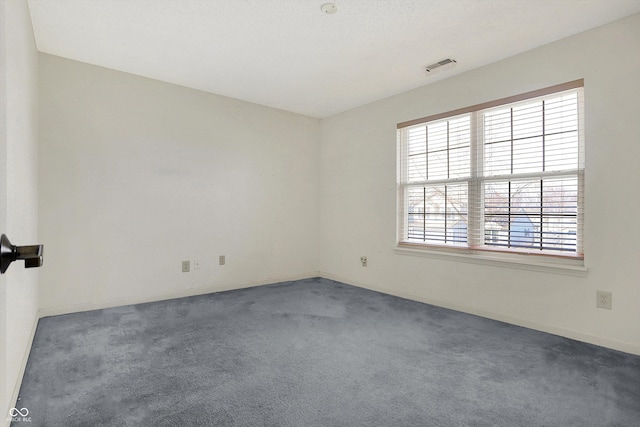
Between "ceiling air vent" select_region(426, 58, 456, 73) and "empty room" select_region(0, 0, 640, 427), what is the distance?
0.09ft

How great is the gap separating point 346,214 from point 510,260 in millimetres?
2208

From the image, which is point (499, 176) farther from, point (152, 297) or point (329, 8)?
point (152, 297)

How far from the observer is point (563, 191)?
2.88 meters

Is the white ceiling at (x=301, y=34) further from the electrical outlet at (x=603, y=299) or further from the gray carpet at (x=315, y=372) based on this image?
the gray carpet at (x=315, y=372)

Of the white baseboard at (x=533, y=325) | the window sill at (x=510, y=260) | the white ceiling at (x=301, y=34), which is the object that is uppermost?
the white ceiling at (x=301, y=34)

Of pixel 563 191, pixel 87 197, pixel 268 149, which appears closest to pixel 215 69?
pixel 268 149

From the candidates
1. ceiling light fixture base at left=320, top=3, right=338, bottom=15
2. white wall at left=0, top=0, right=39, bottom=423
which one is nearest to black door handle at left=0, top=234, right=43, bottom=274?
white wall at left=0, top=0, right=39, bottom=423

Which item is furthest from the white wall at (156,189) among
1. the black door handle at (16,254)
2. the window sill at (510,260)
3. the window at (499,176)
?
the black door handle at (16,254)

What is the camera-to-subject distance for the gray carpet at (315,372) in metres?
1.70

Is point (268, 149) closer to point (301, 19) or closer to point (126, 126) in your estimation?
point (126, 126)

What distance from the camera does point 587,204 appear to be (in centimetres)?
268

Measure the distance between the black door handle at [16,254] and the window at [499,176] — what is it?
11.1 feet

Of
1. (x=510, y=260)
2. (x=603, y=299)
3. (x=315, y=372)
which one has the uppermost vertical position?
(x=510, y=260)

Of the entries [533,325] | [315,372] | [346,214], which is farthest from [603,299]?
[346,214]
